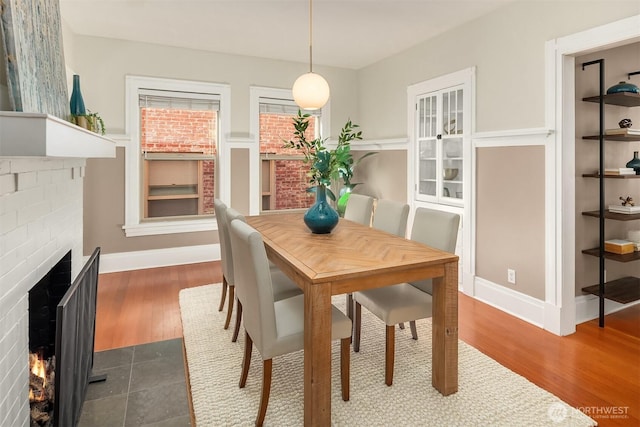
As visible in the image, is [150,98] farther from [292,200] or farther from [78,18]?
[292,200]

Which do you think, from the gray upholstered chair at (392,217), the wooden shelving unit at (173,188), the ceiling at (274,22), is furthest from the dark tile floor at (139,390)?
the ceiling at (274,22)

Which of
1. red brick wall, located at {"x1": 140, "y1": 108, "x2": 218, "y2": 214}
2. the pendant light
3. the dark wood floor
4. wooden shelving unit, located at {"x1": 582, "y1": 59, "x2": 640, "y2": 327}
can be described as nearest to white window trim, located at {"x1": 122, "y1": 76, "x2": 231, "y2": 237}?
red brick wall, located at {"x1": 140, "y1": 108, "x2": 218, "y2": 214}

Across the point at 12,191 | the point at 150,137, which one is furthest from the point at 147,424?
the point at 150,137

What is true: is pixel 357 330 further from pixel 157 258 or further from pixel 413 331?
pixel 157 258

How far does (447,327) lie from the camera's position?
6.75ft

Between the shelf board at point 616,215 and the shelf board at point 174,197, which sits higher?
the shelf board at point 174,197

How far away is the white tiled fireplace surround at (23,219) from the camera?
0.98 meters

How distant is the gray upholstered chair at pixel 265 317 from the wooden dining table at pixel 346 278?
0.41 feet

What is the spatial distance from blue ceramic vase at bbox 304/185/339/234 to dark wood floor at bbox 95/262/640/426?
4.30 ft

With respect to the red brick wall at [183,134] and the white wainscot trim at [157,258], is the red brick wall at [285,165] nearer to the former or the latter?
the red brick wall at [183,134]

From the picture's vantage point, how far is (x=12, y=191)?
4.50ft

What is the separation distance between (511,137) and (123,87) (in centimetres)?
407

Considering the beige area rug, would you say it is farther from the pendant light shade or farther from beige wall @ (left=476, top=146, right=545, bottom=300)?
the pendant light shade

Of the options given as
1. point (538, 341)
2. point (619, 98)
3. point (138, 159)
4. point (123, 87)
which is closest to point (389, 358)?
point (538, 341)
